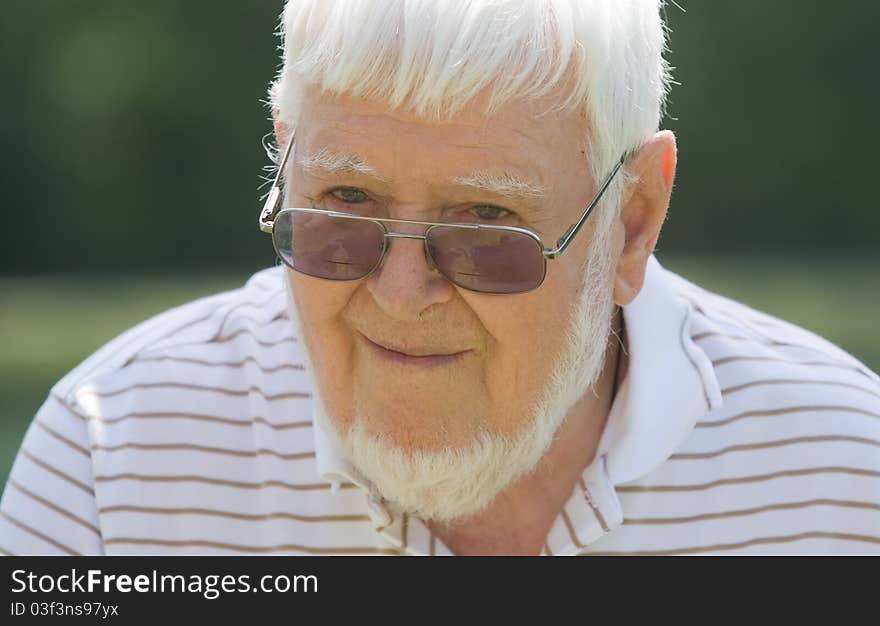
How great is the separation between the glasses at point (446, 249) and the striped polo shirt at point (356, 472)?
0.29m

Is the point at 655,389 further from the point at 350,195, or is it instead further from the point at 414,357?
the point at 350,195

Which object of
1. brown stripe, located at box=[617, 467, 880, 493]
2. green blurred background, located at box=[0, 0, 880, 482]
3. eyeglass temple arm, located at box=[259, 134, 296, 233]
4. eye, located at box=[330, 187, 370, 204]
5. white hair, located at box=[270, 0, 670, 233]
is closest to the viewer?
white hair, located at box=[270, 0, 670, 233]

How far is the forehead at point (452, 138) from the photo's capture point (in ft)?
7.08

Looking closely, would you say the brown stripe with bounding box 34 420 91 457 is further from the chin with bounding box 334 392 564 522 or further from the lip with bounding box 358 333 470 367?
the lip with bounding box 358 333 470 367

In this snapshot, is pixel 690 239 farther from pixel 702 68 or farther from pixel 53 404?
pixel 53 404

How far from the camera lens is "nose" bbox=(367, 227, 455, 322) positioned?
2.22 m

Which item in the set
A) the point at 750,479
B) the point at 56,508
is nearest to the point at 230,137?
the point at 56,508

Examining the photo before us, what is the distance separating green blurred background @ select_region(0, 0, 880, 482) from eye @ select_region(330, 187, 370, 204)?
10.1m

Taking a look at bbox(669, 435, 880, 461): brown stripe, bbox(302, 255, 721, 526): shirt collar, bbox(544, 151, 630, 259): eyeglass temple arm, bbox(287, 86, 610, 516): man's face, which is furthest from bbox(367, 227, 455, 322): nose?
bbox(669, 435, 880, 461): brown stripe

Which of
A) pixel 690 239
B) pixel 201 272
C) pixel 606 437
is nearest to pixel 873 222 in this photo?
pixel 690 239

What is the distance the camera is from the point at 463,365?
2297 millimetres

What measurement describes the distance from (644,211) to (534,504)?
63cm

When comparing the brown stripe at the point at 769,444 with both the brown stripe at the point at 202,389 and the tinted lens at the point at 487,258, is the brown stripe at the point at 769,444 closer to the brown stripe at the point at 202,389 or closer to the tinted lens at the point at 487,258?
the tinted lens at the point at 487,258

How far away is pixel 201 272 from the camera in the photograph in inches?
501
